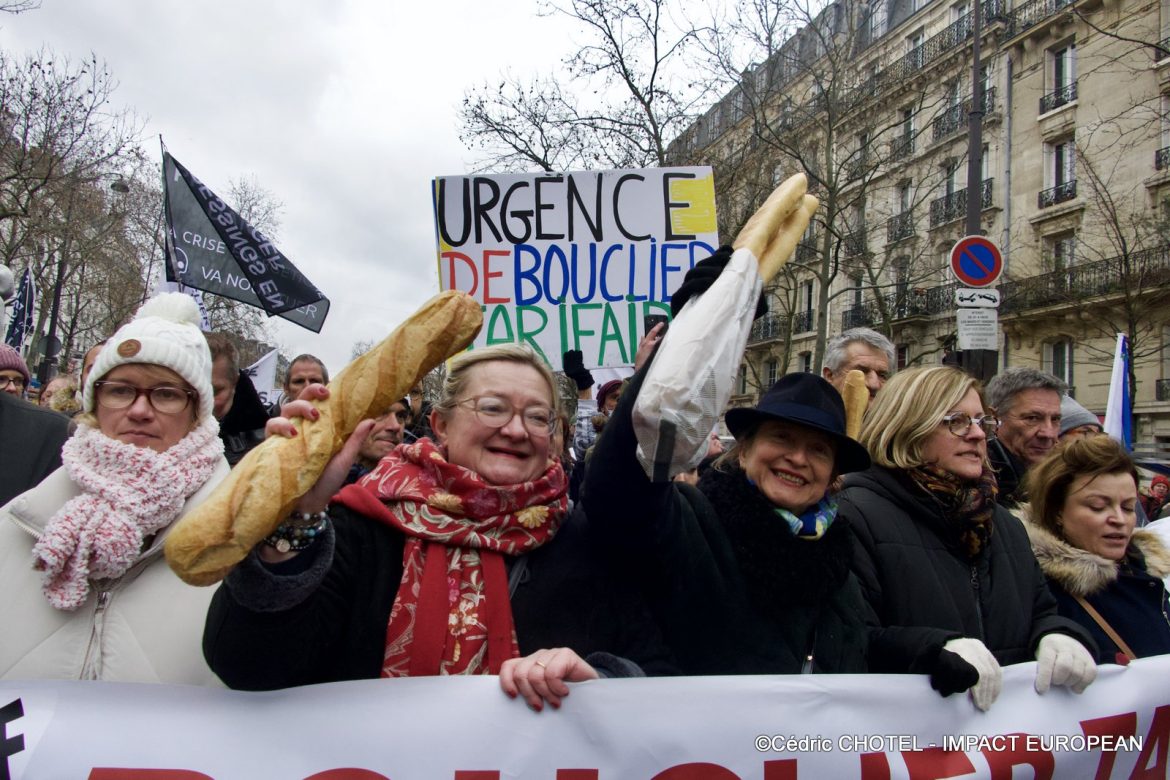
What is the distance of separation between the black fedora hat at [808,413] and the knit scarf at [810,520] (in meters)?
0.19

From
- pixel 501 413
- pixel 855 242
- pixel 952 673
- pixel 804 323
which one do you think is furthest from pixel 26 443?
pixel 804 323

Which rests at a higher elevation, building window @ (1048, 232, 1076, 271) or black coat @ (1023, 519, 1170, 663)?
building window @ (1048, 232, 1076, 271)

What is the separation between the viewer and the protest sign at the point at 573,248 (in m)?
4.09

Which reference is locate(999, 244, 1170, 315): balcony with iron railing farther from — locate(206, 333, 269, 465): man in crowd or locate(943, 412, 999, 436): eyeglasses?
locate(206, 333, 269, 465): man in crowd

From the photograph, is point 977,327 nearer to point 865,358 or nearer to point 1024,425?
point 1024,425

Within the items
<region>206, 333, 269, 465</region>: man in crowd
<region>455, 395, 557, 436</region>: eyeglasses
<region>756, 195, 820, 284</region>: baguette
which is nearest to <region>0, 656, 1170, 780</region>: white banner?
<region>455, 395, 557, 436</region>: eyeglasses

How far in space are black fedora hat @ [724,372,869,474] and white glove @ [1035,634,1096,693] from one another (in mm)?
702

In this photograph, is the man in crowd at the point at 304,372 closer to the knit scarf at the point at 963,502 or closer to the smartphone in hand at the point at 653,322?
the smartphone in hand at the point at 653,322

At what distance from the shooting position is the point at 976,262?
7.27 metres

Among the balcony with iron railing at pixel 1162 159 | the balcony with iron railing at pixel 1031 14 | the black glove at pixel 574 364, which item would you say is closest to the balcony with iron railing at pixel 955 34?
the balcony with iron railing at pixel 1031 14

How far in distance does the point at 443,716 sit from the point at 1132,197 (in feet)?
81.9

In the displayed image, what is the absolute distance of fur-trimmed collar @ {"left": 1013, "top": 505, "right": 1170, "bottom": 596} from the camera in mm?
2582

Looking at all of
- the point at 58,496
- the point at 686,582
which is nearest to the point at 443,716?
the point at 686,582

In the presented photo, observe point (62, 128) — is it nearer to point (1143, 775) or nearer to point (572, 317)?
point (572, 317)
